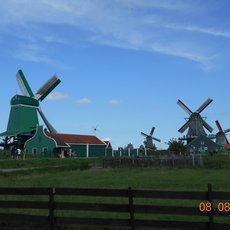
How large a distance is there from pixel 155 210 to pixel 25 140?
61539mm

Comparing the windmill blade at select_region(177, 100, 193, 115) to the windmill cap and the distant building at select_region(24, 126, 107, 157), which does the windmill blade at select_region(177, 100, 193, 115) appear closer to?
the distant building at select_region(24, 126, 107, 157)

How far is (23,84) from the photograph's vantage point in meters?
72.7

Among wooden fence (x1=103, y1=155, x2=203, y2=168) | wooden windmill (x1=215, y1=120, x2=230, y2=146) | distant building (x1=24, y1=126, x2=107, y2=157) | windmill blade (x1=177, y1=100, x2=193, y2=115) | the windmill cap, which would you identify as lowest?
wooden fence (x1=103, y1=155, x2=203, y2=168)

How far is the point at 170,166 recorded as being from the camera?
37.8 meters

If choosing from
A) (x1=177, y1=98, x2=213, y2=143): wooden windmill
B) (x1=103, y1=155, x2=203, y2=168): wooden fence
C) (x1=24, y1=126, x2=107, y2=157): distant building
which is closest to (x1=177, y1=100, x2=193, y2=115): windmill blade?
(x1=177, y1=98, x2=213, y2=143): wooden windmill

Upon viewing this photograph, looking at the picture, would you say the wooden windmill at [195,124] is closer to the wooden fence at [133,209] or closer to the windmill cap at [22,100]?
the windmill cap at [22,100]

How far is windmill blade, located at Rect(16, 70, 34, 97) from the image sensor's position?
71500mm

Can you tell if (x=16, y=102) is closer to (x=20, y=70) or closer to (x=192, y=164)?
(x=20, y=70)

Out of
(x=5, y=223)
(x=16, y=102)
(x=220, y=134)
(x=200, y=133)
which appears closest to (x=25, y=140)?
(x=16, y=102)

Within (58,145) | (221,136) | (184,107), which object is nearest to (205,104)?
(184,107)

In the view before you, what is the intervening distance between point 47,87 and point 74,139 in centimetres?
1068

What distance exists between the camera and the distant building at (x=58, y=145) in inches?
2514

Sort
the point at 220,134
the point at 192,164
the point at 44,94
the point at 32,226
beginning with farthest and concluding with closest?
the point at 220,134
the point at 44,94
the point at 192,164
the point at 32,226

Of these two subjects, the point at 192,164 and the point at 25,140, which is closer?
the point at 192,164
